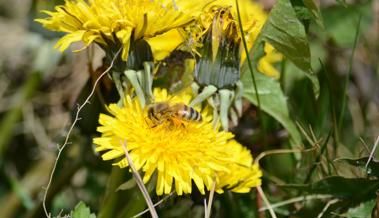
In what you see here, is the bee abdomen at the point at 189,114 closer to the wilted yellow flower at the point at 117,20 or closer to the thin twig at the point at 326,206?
the wilted yellow flower at the point at 117,20

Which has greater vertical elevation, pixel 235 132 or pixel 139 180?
pixel 139 180

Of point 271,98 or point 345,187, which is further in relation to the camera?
point 271,98

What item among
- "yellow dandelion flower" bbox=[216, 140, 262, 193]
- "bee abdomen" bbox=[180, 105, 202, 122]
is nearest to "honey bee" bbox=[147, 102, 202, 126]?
"bee abdomen" bbox=[180, 105, 202, 122]

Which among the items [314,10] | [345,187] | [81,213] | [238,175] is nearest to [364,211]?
[345,187]

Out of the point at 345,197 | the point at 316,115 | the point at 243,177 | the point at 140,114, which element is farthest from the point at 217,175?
the point at 316,115

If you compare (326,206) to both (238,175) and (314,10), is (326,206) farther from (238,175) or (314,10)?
(314,10)

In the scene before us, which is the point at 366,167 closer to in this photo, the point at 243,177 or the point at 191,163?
the point at 243,177
